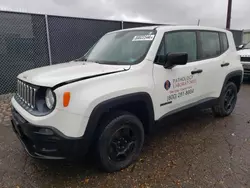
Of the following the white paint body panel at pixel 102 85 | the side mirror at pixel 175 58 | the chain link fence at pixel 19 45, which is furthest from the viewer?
the chain link fence at pixel 19 45

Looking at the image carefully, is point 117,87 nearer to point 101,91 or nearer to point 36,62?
point 101,91

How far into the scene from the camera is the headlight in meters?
2.14

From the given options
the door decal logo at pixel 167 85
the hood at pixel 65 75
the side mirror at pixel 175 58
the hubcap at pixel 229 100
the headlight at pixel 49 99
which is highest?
the side mirror at pixel 175 58

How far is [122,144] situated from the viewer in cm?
269

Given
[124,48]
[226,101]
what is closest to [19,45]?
[124,48]

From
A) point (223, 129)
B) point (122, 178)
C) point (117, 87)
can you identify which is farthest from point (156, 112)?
point (223, 129)

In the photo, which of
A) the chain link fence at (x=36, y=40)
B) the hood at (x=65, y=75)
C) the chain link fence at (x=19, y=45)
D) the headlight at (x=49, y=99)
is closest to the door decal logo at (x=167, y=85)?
the hood at (x=65, y=75)

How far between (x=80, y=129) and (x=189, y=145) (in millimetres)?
1905

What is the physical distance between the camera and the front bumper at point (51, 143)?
2.11 meters

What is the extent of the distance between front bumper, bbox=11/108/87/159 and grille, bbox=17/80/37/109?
222 millimetres

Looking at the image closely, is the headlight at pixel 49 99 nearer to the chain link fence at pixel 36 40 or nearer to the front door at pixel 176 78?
the front door at pixel 176 78

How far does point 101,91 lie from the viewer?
7.44 feet

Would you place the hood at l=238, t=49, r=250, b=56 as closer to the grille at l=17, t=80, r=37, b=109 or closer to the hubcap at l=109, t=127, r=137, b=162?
the hubcap at l=109, t=127, r=137, b=162

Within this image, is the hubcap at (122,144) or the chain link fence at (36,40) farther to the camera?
the chain link fence at (36,40)
